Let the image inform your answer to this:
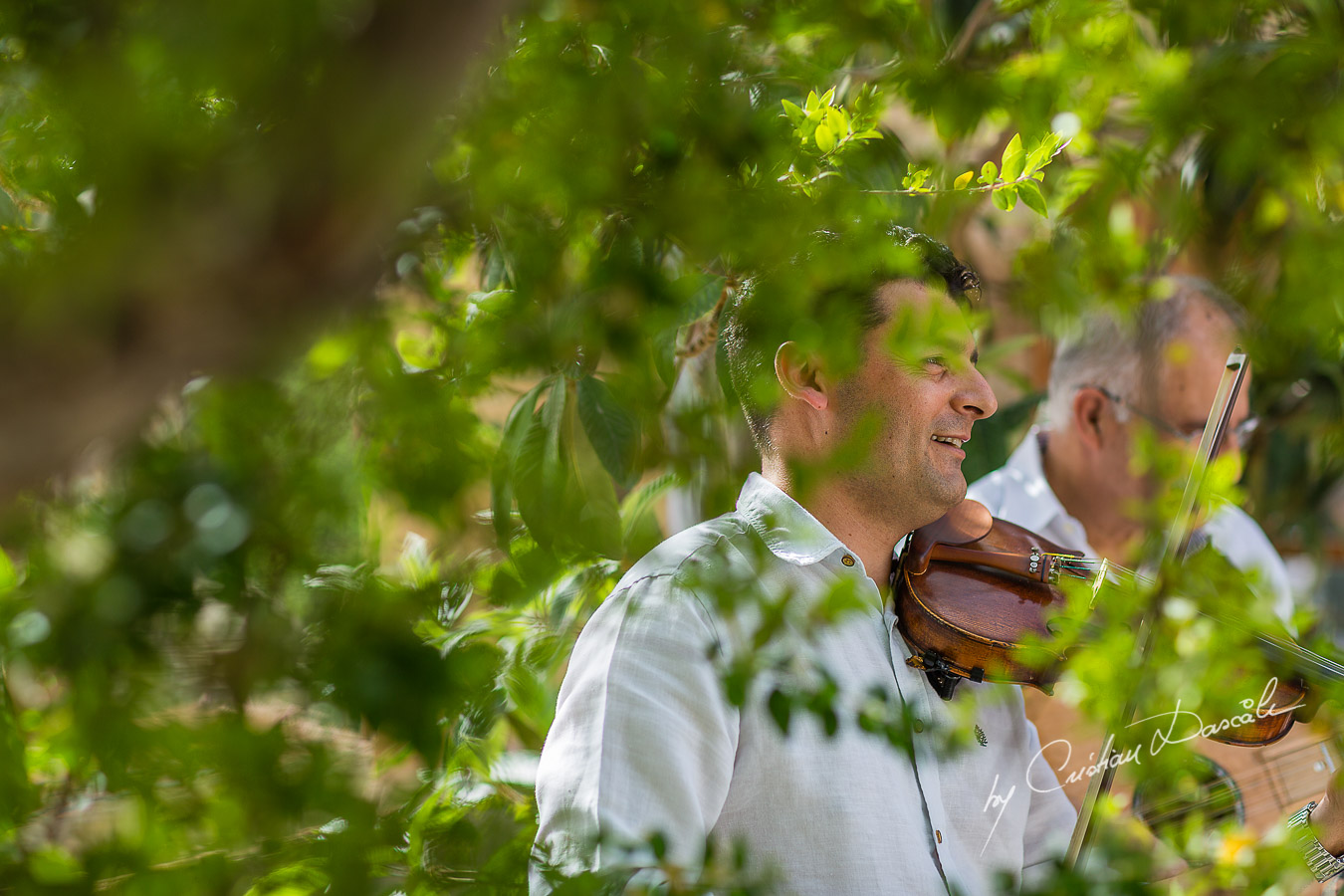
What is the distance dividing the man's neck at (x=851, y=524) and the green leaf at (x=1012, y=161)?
1.73 feet

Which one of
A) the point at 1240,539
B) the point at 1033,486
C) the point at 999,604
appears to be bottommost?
the point at 1240,539

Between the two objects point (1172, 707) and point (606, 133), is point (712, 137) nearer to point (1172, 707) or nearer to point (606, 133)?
point (606, 133)

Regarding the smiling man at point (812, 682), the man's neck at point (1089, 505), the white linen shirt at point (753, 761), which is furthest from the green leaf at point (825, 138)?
the man's neck at point (1089, 505)

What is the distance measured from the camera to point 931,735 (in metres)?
1.34

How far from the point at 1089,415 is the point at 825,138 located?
1.72m

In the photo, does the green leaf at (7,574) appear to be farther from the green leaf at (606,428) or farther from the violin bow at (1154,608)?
the violin bow at (1154,608)

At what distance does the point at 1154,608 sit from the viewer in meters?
0.92

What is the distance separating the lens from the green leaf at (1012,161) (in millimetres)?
1035

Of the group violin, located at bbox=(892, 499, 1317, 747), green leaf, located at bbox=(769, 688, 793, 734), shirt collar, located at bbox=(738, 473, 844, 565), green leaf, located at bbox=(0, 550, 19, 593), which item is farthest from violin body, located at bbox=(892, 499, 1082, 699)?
green leaf, located at bbox=(0, 550, 19, 593)

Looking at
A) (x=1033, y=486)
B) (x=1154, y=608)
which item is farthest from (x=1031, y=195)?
(x=1033, y=486)

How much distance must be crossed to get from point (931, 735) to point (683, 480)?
2.62ft

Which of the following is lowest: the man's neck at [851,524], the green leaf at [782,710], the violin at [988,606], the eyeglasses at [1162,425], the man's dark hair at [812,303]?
the eyeglasses at [1162,425]

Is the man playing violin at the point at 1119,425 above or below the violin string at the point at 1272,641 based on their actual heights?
below

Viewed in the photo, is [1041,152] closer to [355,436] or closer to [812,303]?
[812,303]
